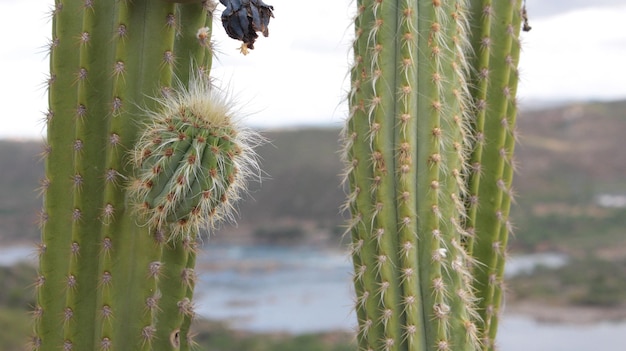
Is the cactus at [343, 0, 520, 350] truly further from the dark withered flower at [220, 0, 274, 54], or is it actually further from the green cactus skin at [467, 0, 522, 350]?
the dark withered flower at [220, 0, 274, 54]

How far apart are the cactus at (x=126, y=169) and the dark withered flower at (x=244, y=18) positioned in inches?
7.1

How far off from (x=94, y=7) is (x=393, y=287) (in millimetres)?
1270

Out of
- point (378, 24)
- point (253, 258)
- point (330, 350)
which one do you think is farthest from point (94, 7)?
point (253, 258)

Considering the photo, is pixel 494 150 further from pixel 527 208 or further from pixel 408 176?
pixel 527 208

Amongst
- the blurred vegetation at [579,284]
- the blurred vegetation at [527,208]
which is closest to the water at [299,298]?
the blurred vegetation at [527,208]

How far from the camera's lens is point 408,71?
2.44 meters

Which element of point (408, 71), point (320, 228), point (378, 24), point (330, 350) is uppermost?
point (378, 24)

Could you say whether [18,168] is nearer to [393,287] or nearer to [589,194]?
[589,194]

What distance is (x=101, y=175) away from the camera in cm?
234

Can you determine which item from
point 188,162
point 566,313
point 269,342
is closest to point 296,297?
point 269,342

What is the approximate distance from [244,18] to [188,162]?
454 millimetres

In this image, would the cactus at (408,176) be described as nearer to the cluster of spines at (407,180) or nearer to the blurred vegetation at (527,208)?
the cluster of spines at (407,180)

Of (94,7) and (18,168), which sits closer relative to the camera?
(94,7)

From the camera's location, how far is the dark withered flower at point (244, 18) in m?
2.21
